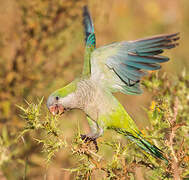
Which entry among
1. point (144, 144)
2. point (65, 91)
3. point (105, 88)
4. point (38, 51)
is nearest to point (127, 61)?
point (105, 88)

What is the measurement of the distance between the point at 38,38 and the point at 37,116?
2474 millimetres

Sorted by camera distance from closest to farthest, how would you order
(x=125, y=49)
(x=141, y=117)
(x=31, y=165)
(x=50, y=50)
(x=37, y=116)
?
1. (x=37, y=116)
2. (x=125, y=49)
3. (x=141, y=117)
4. (x=31, y=165)
5. (x=50, y=50)

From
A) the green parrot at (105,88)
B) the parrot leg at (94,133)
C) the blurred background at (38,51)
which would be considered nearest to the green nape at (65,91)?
the green parrot at (105,88)

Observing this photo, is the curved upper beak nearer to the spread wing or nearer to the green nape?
the green nape

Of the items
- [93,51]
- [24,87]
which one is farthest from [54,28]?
[93,51]

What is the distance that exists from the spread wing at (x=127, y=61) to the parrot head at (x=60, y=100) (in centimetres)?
25

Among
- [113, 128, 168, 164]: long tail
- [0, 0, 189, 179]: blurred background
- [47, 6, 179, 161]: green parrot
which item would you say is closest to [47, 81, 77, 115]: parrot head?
[47, 6, 179, 161]: green parrot

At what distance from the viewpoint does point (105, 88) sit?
2.87 m

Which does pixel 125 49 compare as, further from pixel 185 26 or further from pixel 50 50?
pixel 185 26

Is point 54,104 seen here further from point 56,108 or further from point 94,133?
point 94,133

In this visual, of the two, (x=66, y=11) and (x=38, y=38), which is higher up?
(x=66, y=11)

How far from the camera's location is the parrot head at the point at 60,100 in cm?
272

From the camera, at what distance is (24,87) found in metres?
3.98

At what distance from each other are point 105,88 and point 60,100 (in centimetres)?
44
